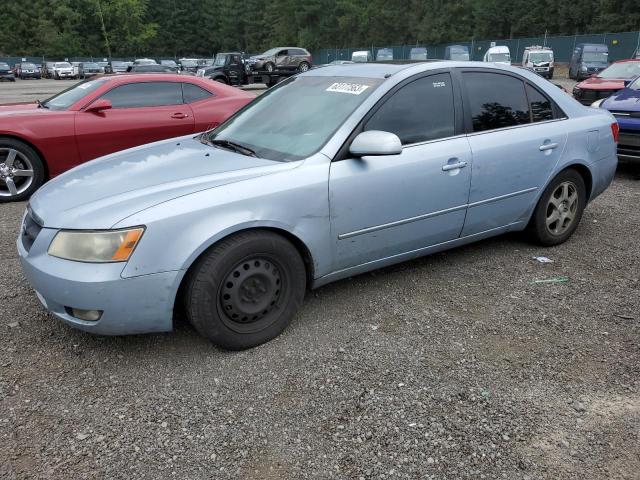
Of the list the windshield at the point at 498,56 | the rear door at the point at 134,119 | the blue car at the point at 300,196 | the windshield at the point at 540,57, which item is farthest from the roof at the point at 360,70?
the windshield at the point at 540,57

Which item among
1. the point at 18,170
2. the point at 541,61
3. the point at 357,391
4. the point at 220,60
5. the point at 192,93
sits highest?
the point at 220,60

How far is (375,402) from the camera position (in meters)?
2.64

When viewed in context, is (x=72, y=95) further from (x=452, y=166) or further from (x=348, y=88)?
(x=452, y=166)

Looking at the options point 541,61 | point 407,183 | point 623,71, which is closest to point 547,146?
point 407,183

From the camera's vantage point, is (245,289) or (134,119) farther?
(134,119)

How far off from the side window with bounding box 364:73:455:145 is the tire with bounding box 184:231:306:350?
3.36 ft

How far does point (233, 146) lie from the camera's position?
3.60 meters

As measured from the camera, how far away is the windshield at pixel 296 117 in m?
3.34

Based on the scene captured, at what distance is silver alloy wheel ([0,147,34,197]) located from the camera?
602 cm

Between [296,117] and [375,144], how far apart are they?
75cm

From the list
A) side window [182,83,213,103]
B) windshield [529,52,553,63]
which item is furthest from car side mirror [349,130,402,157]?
windshield [529,52,553,63]

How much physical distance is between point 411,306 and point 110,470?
6.91 ft

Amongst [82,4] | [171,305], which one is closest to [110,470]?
[171,305]

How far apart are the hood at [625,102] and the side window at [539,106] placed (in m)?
3.72
